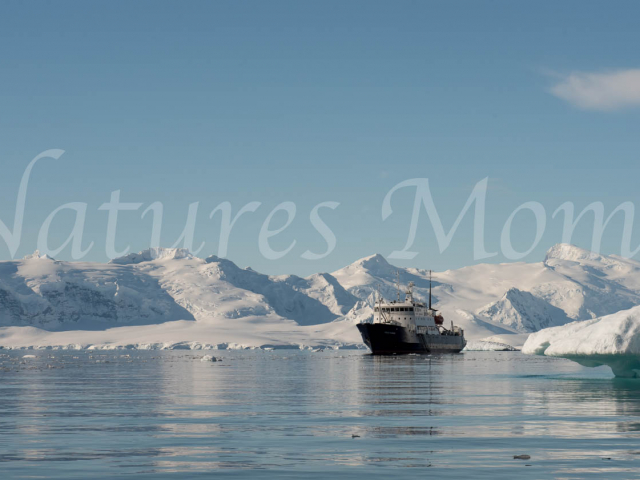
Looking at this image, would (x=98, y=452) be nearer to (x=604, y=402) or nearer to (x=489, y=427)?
(x=489, y=427)

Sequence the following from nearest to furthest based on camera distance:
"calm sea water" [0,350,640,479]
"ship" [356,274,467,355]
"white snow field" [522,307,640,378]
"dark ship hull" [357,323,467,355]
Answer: "calm sea water" [0,350,640,479]
"white snow field" [522,307,640,378]
"dark ship hull" [357,323,467,355]
"ship" [356,274,467,355]

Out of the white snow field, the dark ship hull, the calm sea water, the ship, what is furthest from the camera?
the ship

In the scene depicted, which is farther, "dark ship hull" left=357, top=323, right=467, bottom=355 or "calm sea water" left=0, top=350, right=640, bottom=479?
"dark ship hull" left=357, top=323, right=467, bottom=355

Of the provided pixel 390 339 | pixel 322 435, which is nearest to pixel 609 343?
pixel 322 435

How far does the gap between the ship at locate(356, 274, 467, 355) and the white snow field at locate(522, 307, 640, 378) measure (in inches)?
3944

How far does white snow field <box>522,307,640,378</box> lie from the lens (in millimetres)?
53688

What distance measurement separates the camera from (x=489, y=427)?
30.3 meters

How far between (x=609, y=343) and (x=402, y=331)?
117 meters

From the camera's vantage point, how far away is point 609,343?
54062 mm

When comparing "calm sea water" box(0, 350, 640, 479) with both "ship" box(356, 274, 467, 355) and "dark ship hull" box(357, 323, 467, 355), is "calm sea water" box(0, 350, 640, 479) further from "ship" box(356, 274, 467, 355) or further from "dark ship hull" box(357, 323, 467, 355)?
"ship" box(356, 274, 467, 355)

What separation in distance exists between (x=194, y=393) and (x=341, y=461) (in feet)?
93.6

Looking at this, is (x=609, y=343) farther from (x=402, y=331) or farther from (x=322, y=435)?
(x=402, y=331)

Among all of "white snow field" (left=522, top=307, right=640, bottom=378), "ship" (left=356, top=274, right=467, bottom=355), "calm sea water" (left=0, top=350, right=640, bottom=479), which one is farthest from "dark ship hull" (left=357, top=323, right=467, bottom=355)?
"calm sea water" (left=0, top=350, right=640, bottom=479)

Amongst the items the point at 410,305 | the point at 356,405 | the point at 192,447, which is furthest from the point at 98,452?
the point at 410,305
